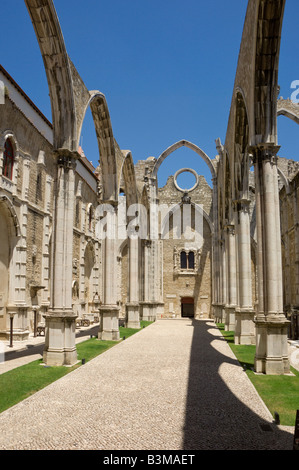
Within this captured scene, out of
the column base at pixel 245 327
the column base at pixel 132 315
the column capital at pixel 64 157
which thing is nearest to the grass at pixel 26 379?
the column capital at pixel 64 157

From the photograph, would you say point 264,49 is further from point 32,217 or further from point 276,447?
point 32,217

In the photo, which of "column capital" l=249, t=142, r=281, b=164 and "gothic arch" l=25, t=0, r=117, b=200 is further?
"column capital" l=249, t=142, r=281, b=164

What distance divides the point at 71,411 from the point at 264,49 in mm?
9255

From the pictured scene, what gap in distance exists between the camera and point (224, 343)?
1480cm

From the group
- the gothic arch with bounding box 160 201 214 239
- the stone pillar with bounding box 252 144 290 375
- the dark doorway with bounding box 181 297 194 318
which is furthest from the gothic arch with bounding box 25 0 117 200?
the dark doorway with bounding box 181 297 194 318

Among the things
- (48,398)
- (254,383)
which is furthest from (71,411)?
(254,383)

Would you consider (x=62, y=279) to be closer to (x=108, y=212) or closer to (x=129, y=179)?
(x=108, y=212)

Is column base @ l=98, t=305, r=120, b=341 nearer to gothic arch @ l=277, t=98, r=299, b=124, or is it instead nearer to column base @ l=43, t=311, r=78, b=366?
column base @ l=43, t=311, r=78, b=366

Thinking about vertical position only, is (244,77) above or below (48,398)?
above

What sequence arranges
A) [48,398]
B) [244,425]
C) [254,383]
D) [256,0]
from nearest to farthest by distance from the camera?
[244,425], [48,398], [254,383], [256,0]

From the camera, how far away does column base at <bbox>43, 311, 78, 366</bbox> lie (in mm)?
9898

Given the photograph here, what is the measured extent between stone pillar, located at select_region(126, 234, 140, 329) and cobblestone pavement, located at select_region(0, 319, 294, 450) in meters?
9.77

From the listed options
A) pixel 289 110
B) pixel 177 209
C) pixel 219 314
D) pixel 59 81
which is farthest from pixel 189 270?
pixel 59 81

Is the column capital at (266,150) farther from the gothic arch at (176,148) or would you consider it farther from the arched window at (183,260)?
the arched window at (183,260)
